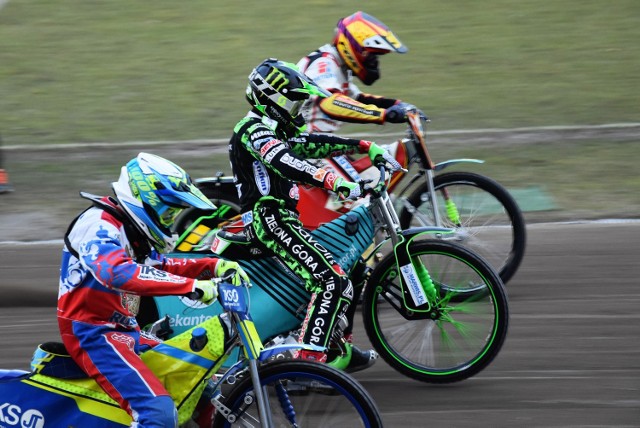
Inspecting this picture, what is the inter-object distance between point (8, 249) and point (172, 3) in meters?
8.97

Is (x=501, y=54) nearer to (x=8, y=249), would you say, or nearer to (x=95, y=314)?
(x=8, y=249)

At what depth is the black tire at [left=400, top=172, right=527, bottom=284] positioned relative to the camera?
7695 mm

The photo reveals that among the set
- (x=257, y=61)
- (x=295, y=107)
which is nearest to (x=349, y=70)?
(x=295, y=107)

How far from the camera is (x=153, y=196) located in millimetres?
4766

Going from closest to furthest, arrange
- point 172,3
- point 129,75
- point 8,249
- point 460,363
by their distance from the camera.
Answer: point 460,363 → point 8,249 → point 129,75 → point 172,3

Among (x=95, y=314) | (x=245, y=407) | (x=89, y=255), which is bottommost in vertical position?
(x=245, y=407)

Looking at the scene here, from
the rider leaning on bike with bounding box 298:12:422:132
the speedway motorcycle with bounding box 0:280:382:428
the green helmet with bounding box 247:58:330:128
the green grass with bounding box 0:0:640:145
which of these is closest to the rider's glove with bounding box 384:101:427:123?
the rider leaning on bike with bounding box 298:12:422:132

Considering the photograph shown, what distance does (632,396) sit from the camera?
19.8 feet

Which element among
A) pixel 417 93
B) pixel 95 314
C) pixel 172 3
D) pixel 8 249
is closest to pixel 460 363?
pixel 95 314

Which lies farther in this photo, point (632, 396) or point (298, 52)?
point (298, 52)

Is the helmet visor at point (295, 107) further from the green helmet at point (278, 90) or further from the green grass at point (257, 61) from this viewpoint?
the green grass at point (257, 61)

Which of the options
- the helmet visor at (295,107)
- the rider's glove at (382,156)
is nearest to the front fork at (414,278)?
the rider's glove at (382,156)

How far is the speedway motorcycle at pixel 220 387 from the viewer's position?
4.62m

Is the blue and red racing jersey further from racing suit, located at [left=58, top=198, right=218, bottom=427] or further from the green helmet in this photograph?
the green helmet
